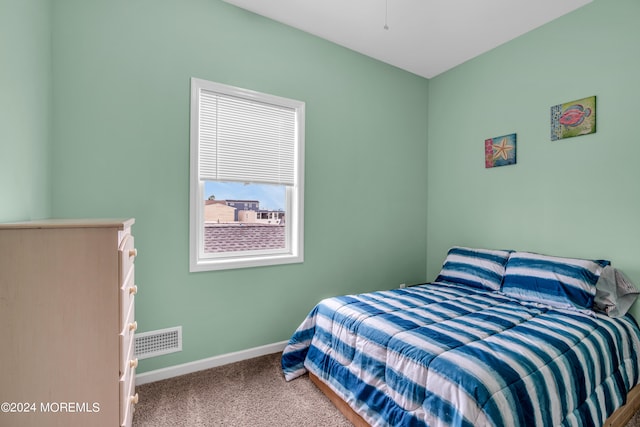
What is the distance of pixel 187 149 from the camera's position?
7.50 ft

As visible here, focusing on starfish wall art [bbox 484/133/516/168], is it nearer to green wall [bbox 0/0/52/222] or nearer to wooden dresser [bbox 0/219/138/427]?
wooden dresser [bbox 0/219/138/427]

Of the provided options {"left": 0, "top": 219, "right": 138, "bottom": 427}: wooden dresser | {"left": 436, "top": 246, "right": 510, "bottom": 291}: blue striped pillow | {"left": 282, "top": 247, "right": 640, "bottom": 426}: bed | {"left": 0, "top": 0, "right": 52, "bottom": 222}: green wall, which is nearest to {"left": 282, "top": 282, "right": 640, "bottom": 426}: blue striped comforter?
{"left": 282, "top": 247, "right": 640, "bottom": 426}: bed

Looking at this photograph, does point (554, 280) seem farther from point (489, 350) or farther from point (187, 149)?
point (187, 149)

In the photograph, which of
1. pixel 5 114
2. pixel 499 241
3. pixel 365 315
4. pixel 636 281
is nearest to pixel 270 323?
pixel 365 315

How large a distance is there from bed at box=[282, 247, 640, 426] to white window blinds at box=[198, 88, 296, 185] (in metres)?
1.25

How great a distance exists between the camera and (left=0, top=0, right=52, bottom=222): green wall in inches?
51.9

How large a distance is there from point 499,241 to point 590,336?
4.40 ft

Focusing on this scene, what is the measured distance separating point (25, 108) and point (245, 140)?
1.35 meters

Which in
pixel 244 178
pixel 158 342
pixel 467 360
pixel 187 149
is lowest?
pixel 158 342

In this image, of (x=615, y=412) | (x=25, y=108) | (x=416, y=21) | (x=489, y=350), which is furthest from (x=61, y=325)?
(x=416, y=21)

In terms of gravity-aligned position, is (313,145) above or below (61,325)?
above

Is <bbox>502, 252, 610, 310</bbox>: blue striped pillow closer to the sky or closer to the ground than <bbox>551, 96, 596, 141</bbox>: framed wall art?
closer to the ground

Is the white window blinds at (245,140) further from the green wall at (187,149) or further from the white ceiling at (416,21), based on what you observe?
the white ceiling at (416,21)

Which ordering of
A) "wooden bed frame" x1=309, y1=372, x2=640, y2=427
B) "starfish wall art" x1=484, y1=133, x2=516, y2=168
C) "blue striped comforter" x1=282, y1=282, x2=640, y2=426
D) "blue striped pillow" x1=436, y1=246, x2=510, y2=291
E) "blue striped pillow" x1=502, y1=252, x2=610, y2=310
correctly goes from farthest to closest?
1. "starfish wall art" x1=484, y1=133, x2=516, y2=168
2. "blue striped pillow" x1=436, y1=246, x2=510, y2=291
3. "blue striped pillow" x1=502, y1=252, x2=610, y2=310
4. "wooden bed frame" x1=309, y1=372, x2=640, y2=427
5. "blue striped comforter" x1=282, y1=282, x2=640, y2=426
